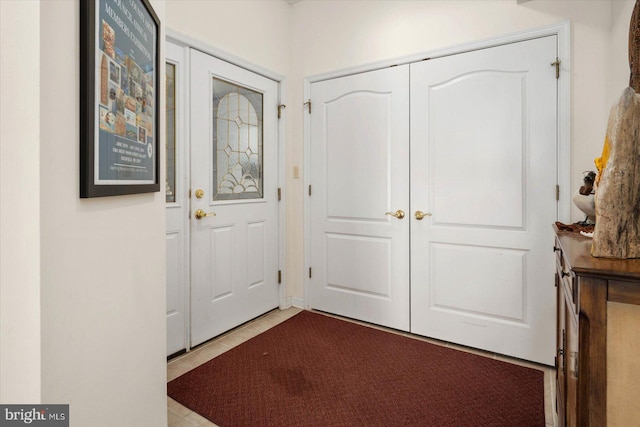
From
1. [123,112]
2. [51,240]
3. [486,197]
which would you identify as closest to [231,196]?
[123,112]

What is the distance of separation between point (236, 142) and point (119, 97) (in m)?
1.73

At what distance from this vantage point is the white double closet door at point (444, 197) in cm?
219

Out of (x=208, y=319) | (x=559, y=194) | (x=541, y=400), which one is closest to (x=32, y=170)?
(x=208, y=319)

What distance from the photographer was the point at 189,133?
7.75 feet

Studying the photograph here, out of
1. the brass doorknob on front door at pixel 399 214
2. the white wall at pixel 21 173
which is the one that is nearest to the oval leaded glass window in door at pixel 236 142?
the brass doorknob on front door at pixel 399 214

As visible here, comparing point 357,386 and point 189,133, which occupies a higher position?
point 189,133

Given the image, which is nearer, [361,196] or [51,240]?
[51,240]

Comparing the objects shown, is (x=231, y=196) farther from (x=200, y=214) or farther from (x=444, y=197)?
(x=444, y=197)

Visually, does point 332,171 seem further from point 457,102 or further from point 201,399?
point 201,399

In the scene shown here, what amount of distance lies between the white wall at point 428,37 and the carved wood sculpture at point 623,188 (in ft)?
4.28

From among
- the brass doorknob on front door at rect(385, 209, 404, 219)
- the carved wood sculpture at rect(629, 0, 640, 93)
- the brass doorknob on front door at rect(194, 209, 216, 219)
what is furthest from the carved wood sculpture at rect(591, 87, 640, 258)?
the brass doorknob on front door at rect(194, 209, 216, 219)

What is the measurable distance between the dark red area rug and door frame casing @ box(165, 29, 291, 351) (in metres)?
0.54

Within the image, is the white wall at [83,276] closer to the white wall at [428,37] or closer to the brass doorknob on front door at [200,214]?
the brass doorknob on front door at [200,214]

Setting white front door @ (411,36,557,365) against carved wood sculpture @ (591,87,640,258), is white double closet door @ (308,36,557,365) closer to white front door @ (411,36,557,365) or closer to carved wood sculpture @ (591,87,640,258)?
white front door @ (411,36,557,365)
